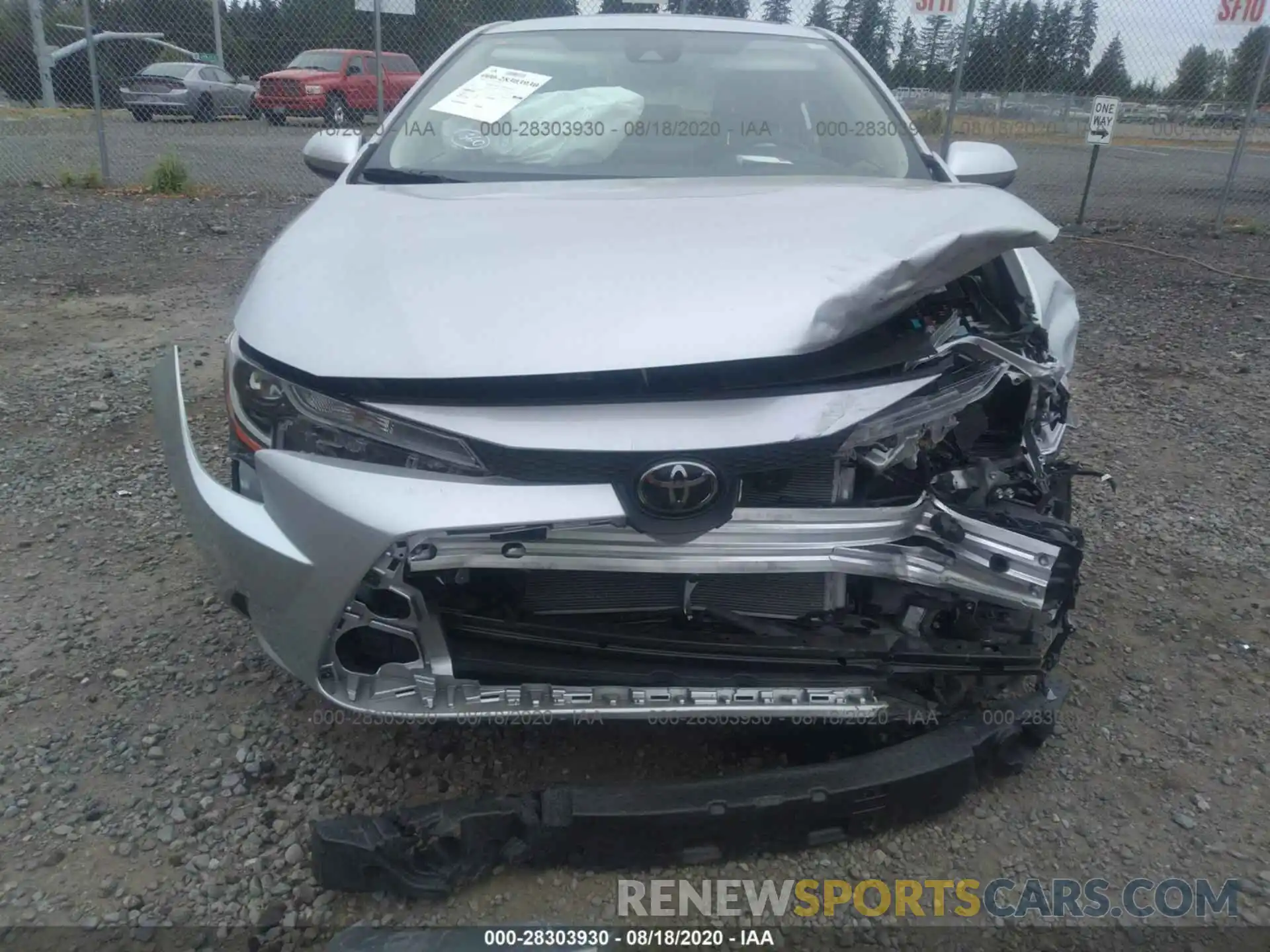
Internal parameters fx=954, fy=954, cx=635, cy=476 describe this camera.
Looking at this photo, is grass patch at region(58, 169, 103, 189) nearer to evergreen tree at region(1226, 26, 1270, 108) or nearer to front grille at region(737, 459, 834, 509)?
front grille at region(737, 459, 834, 509)

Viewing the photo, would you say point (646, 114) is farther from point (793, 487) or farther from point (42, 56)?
point (42, 56)

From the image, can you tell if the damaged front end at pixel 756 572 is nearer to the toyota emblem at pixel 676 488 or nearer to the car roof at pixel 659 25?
the toyota emblem at pixel 676 488

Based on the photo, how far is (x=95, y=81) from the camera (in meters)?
8.78

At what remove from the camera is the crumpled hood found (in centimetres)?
171

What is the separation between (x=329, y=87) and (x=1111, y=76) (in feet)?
32.8

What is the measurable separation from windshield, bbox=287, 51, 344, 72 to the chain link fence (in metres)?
0.03

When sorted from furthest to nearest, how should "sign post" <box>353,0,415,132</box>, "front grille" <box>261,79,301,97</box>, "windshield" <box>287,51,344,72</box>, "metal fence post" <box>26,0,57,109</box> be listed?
"front grille" <box>261,79,301,97</box>
"windshield" <box>287,51,344,72</box>
"metal fence post" <box>26,0,57,109</box>
"sign post" <box>353,0,415,132</box>

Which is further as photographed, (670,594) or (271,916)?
(670,594)

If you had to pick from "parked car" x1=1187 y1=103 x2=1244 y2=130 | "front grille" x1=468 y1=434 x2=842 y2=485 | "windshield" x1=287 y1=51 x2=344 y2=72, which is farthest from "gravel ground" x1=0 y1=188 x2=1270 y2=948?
"windshield" x1=287 y1=51 x2=344 y2=72

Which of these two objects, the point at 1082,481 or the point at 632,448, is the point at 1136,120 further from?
the point at 632,448

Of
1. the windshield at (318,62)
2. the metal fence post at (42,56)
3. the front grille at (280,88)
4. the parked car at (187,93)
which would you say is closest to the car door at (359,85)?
the windshield at (318,62)

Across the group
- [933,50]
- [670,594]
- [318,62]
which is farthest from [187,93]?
[670,594]

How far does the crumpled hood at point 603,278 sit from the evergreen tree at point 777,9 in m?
7.07

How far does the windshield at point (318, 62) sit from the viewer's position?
12.9 m
